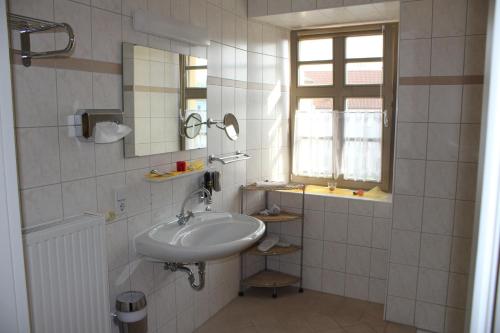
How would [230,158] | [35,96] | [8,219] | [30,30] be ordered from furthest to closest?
[230,158]
[35,96]
[30,30]
[8,219]

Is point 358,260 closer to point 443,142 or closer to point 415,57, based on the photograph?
point 443,142

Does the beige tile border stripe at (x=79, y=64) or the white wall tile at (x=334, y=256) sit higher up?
the beige tile border stripe at (x=79, y=64)

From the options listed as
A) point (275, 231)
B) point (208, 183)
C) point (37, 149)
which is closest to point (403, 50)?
point (208, 183)

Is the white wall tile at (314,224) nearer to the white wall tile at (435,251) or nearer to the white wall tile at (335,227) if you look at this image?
the white wall tile at (335,227)

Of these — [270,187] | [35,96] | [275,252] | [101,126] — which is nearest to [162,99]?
[101,126]

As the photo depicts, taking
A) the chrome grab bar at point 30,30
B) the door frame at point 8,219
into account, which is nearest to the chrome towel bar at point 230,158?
the chrome grab bar at point 30,30

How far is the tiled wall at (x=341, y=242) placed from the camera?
3.40 meters

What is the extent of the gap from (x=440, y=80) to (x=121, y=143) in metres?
2.00

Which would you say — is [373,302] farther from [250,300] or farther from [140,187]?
[140,187]

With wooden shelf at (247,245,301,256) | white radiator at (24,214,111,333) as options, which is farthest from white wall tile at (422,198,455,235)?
white radiator at (24,214,111,333)

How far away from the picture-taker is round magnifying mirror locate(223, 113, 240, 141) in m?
3.09

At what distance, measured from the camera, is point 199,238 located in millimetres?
2691

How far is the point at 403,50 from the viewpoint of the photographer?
290 centimetres

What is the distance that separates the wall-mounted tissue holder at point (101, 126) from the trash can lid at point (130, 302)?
0.80 m
